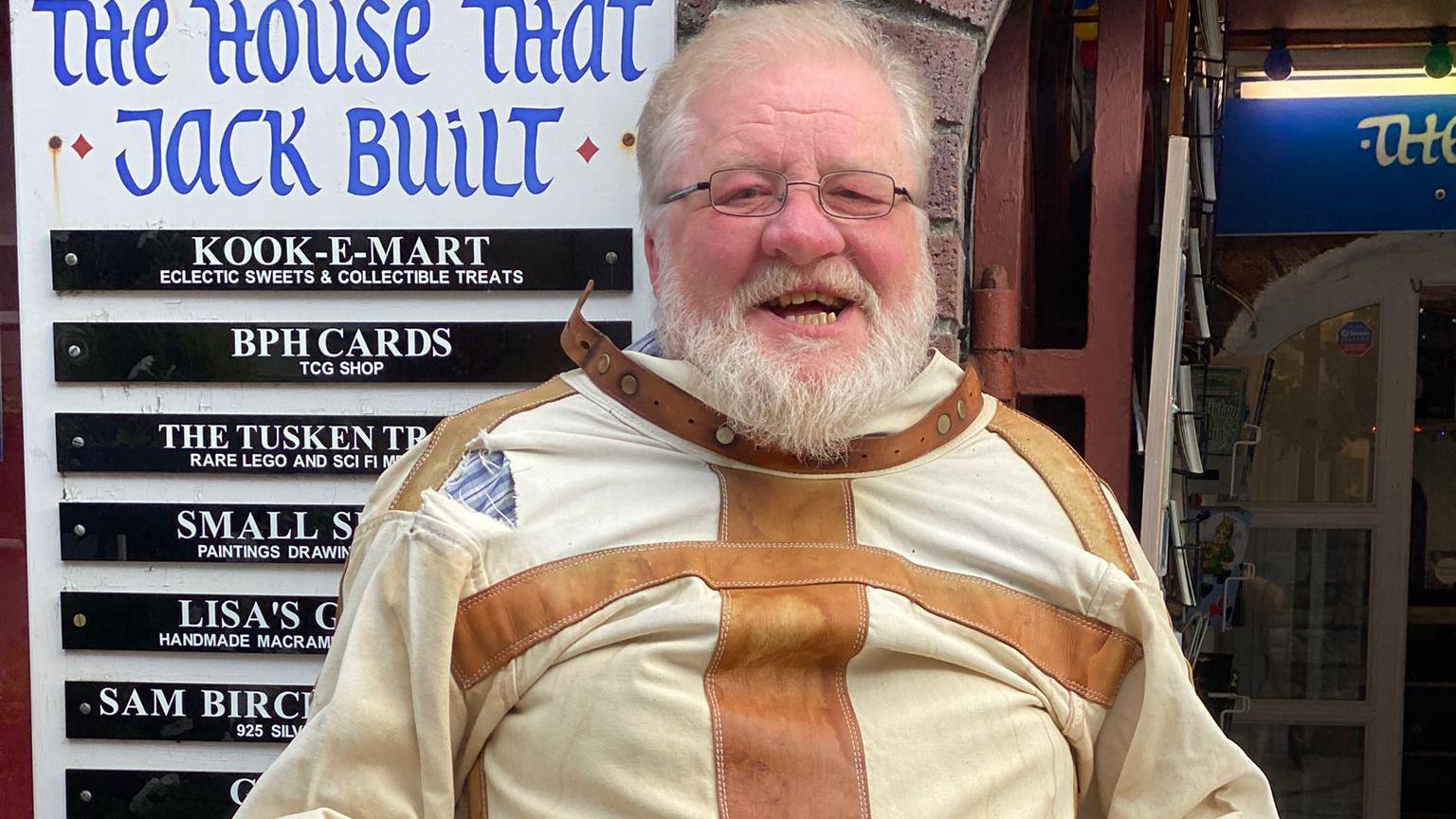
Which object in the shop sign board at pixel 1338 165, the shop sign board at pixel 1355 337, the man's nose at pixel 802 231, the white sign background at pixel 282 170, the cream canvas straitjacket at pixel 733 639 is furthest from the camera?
the shop sign board at pixel 1355 337

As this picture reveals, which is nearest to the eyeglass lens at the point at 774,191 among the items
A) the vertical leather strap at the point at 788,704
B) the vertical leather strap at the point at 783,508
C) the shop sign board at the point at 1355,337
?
the vertical leather strap at the point at 783,508

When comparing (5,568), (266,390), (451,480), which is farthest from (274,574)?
(451,480)

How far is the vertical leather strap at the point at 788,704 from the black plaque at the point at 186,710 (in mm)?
1044

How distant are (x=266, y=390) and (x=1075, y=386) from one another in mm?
1444

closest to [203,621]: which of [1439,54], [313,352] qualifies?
[313,352]

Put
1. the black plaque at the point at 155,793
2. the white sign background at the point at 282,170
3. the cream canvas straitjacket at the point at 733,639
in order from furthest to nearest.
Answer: the black plaque at the point at 155,793 → the white sign background at the point at 282,170 → the cream canvas straitjacket at the point at 733,639

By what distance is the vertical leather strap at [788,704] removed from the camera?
153cm

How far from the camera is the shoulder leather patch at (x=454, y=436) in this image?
1689mm

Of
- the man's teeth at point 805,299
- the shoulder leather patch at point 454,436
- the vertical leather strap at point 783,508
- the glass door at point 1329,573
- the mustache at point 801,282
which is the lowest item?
the glass door at point 1329,573

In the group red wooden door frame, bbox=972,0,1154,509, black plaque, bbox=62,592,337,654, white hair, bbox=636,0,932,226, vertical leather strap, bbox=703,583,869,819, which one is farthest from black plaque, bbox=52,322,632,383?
vertical leather strap, bbox=703,583,869,819

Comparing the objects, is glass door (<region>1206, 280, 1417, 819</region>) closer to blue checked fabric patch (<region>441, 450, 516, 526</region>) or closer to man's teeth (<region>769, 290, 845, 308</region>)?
man's teeth (<region>769, 290, 845, 308</region>)

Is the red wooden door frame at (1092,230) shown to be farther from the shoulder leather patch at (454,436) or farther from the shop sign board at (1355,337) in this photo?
the shop sign board at (1355,337)

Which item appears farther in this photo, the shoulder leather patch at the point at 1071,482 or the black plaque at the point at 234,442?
the black plaque at the point at 234,442

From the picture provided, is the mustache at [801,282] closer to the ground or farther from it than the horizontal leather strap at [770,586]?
farther from it
